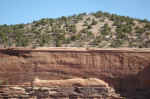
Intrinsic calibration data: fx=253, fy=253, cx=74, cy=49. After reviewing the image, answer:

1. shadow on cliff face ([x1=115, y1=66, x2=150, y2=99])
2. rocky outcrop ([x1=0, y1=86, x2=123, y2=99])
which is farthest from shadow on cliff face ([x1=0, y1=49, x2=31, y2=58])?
shadow on cliff face ([x1=115, y1=66, x2=150, y2=99])

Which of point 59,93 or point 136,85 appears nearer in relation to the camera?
point 59,93

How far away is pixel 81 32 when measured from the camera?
22.4m

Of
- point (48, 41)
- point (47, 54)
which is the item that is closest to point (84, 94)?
point (47, 54)

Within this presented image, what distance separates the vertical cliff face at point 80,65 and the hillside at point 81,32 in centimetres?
733

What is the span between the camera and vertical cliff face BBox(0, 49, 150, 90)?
11.3 metres

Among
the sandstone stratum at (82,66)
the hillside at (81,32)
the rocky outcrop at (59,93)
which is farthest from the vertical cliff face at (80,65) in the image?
the hillside at (81,32)

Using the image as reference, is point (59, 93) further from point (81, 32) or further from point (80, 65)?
point (81, 32)

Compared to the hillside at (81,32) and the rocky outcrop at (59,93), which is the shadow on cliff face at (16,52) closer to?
the rocky outcrop at (59,93)

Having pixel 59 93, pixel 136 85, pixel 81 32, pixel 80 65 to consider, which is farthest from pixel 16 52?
pixel 81 32

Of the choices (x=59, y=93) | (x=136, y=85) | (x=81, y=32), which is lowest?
(x=59, y=93)

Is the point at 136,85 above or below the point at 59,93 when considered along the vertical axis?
above

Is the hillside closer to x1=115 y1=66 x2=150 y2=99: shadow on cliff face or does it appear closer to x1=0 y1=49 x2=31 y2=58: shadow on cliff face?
x1=115 y1=66 x2=150 y2=99: shadow on cliff face

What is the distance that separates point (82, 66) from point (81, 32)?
442 inches

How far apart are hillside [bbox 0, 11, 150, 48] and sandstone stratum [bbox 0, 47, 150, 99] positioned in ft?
24.0
